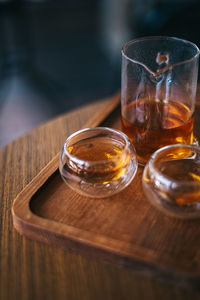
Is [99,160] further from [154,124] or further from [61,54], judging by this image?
[61,54]

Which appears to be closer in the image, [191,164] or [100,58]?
[191,164]

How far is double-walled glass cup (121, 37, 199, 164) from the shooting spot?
58 cm

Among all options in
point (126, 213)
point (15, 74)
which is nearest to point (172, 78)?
point (126, 213)

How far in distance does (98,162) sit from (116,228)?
9cm

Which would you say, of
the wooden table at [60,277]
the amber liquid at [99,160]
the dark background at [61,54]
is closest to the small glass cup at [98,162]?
the amber liquid at [99,160]

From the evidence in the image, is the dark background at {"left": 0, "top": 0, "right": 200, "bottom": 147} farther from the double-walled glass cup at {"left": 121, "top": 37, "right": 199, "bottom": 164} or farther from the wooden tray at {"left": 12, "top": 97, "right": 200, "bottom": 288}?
the wooden tray at {"left": 12, "top": 97, "right": 200, "bottom": 288}

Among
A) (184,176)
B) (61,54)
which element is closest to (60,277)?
(184,176)

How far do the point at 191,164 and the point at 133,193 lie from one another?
10 centimetres

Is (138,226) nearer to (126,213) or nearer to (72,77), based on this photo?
(126,213)

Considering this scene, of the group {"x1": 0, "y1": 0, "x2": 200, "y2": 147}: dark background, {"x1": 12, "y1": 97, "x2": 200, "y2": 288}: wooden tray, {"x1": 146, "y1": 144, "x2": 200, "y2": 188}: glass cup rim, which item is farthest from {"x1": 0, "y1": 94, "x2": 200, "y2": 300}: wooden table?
{"x1": 0, "y1": 0, "x2": 200, "y2": 147}: dark background

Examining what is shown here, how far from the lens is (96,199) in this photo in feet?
1.84

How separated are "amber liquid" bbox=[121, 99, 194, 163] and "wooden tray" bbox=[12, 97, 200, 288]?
6cm

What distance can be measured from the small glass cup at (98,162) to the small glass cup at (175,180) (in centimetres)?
4

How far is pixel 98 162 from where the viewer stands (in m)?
0.53
